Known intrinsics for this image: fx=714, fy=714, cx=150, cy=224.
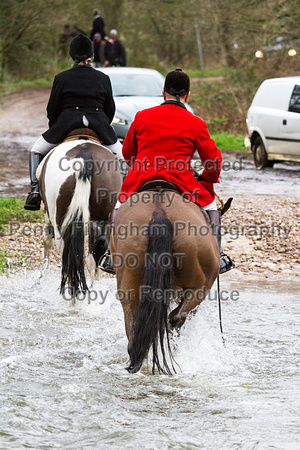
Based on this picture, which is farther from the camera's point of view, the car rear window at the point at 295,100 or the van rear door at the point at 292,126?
the car rear window at the point at 295,100

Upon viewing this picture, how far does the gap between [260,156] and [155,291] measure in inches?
494

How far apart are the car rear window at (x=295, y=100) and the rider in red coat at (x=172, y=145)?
10824 millimetres

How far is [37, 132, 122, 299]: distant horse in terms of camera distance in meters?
6.70

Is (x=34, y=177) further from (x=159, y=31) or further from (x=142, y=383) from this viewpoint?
(x=159, y=31)

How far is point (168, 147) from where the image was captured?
5.03 m

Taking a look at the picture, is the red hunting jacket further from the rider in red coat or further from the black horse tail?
the black horse tail

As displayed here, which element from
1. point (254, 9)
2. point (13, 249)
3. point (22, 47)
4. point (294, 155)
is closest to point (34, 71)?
point (22, 47)

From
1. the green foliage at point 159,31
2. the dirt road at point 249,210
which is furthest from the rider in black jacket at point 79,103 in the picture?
the green foliage at point 159,31

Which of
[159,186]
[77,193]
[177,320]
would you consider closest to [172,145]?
[159,186]

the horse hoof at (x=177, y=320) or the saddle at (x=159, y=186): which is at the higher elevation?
the saddle at (x=159, y=186)

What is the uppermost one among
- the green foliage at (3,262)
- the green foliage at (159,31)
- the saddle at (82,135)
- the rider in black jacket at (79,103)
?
the green foliage at (159,31)

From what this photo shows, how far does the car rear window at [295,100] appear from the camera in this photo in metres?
15.6

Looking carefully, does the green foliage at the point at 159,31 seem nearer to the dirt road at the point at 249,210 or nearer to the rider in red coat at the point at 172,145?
the dirt road at the point at 249,210

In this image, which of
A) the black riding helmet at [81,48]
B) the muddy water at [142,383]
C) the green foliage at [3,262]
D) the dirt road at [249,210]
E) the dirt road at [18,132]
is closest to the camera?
the muddy water at [142,383]
